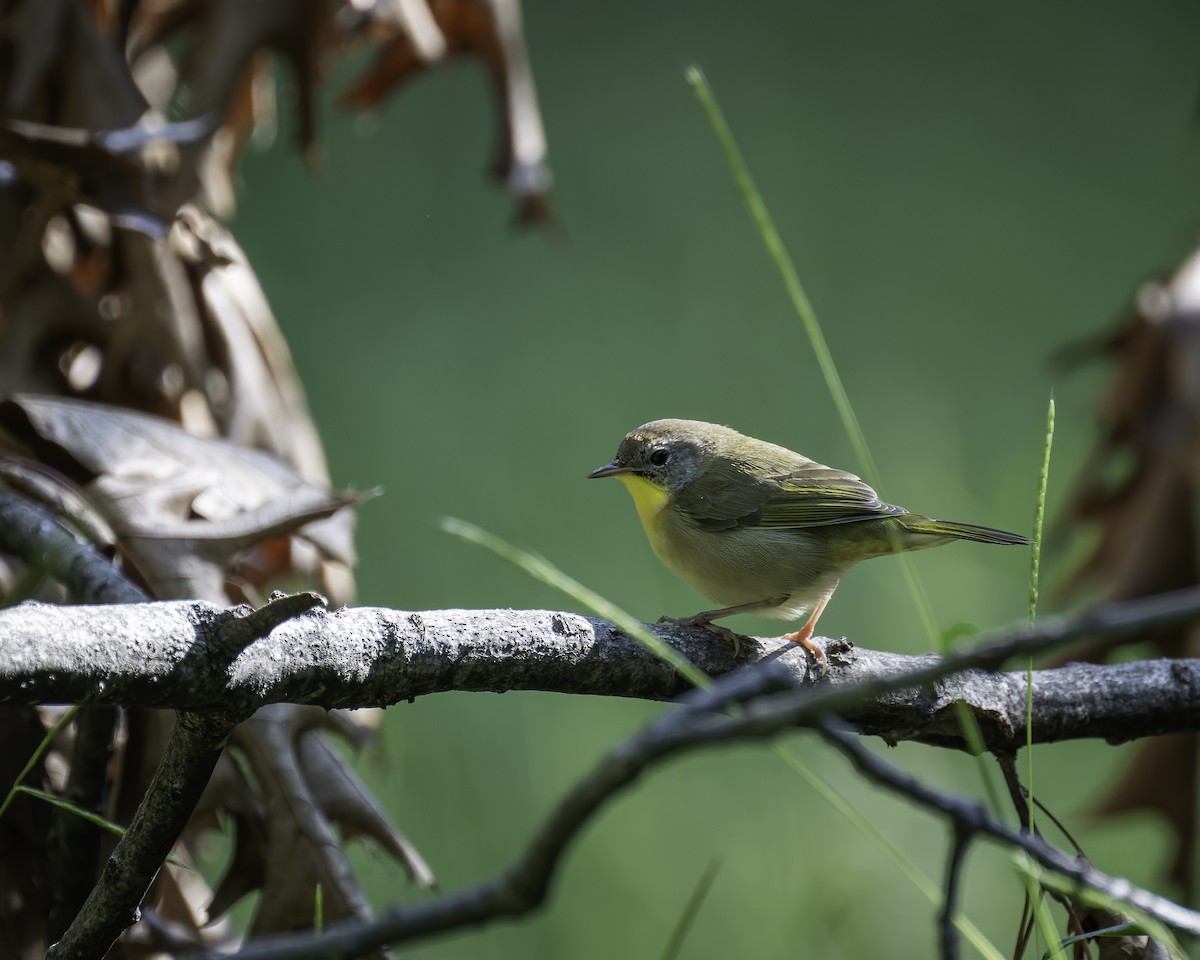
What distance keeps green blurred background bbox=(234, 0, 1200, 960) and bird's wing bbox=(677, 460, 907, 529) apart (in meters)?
1.65

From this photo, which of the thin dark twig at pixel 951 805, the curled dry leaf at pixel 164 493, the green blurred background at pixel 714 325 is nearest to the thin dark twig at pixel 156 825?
the curled dry leaf at pixel 164 493

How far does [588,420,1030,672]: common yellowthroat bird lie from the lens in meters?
1.99

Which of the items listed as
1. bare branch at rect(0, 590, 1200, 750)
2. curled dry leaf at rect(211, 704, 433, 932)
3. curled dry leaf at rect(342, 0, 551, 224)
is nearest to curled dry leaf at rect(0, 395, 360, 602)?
curled dry leaf at rect(211, 704, 433, 932)

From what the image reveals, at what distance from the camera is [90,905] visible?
104 centimetres

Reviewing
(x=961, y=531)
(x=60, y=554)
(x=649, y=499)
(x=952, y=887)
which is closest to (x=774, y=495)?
(x=649, y=499)

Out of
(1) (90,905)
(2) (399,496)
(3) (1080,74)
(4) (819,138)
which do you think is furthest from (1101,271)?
(1) (90,905)

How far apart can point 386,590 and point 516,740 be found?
796 mm

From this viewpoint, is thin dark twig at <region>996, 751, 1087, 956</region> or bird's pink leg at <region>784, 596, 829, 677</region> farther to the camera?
bird's pink leg at <region>784, 596, 829, 677</region>

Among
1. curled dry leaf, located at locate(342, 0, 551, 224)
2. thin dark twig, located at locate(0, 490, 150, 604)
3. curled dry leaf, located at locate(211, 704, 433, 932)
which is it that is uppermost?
curled dry leaf, located at locate(342, 0, 551, 224)

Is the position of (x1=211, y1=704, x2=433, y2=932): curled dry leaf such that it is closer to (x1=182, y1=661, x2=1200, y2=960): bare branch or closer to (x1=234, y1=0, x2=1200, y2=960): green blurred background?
(x1=182, y1=661, x2=1200, y2=960): bare branch

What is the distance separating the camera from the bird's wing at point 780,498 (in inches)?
79.7

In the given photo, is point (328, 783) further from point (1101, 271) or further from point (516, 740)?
point (1101, 271)

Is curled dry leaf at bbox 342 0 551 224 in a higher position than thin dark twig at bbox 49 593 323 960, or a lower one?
higher

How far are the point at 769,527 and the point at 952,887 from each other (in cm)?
141
